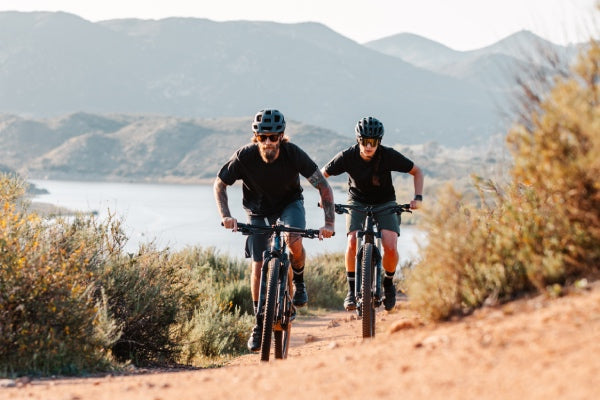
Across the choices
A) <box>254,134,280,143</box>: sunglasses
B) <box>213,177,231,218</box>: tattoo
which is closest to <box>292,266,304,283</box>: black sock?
<box>213,177,231,218</box>: tattoo

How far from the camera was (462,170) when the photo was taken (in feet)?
544

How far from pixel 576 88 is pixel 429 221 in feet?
4.32

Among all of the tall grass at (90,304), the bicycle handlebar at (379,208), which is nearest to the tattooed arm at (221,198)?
the tall grass at (90,304)

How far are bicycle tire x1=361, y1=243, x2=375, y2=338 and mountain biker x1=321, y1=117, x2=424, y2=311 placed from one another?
31 cm

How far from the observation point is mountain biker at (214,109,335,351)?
6.45 metres

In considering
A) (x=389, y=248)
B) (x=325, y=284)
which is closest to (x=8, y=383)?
(x=389, y=248)

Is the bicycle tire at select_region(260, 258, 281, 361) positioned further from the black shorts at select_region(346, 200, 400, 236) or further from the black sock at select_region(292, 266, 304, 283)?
the black shorts at select_region(346, 200, 400, 236)

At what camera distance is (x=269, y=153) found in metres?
6.50

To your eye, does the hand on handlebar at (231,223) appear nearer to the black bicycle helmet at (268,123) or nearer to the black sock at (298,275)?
the black bicycle helmet at (268,123)

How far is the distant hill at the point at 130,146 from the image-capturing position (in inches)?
6225

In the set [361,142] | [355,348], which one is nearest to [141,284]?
[361,142]

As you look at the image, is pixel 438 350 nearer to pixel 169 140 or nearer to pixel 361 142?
pixel 361 142

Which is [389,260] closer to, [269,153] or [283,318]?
[283,318]

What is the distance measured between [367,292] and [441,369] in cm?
342
